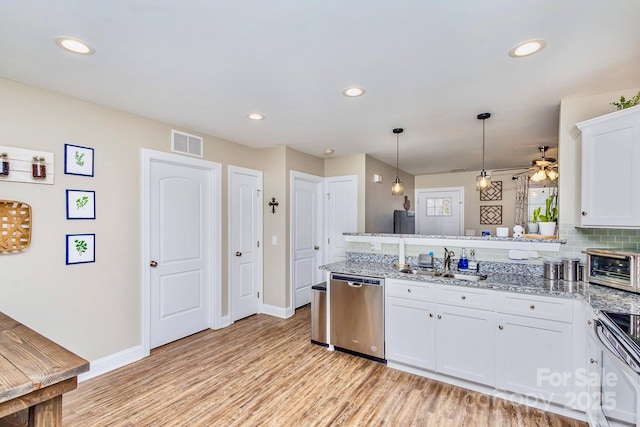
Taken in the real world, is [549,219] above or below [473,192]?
below

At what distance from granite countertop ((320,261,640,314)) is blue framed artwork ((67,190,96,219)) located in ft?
7.79

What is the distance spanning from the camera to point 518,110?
2.96 metres

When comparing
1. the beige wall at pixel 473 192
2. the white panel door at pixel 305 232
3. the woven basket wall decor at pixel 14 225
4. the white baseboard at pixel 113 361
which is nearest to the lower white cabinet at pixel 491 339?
the white panel door at pixel 305 232

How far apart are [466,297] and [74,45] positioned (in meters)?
3.32

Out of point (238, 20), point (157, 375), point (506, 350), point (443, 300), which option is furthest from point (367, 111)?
point (157, 375)

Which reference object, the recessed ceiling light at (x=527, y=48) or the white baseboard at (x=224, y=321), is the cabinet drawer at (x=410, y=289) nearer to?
the recessed ceiling light at (x=527, y=48)

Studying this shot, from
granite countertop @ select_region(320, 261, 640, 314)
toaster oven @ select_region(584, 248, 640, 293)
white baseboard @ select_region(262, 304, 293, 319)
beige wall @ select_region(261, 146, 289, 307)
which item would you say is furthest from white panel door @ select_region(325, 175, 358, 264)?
toaster oven @ select_region(584, 248, 640, 293)

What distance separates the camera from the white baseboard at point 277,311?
436 cm

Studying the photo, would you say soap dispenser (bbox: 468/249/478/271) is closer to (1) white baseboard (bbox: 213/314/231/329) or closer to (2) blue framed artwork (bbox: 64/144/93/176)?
(1) white baseboard (bbox: 213/314/231/329)

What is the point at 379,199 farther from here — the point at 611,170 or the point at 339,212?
the point at 611,170

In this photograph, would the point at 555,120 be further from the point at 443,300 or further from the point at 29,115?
the point at 29,115

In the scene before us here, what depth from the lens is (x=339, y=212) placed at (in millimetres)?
5051

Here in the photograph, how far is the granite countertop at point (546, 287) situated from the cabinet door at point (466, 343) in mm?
238

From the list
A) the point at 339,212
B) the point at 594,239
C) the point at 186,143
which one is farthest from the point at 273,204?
the point at 594,239
